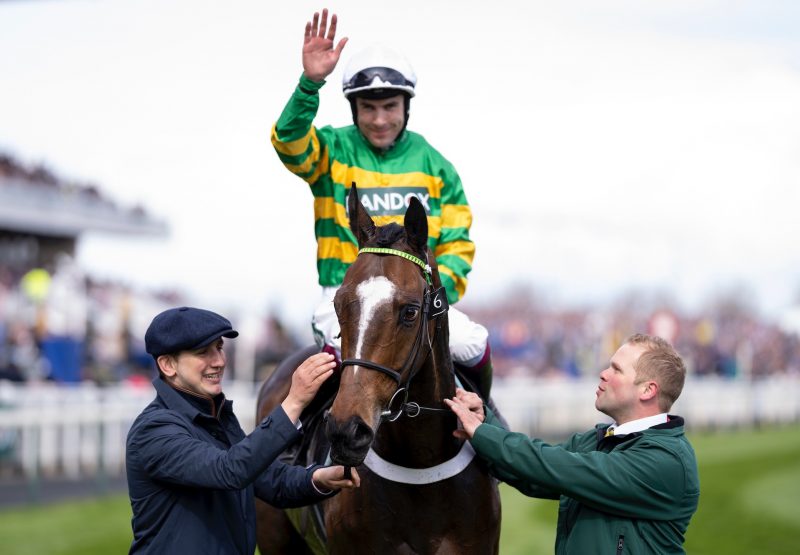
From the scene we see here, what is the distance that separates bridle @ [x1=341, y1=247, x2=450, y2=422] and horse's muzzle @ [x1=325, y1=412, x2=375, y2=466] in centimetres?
14

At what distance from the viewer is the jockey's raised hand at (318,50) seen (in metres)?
3.85

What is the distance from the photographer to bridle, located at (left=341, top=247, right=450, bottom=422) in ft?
10.0

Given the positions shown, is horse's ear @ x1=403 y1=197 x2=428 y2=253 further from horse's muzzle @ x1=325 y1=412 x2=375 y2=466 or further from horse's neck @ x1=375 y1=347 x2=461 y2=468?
horse's muzzle @ x1=325 y1=412 x2=375 y2=466

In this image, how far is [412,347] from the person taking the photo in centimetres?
318

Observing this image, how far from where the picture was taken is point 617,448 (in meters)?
3.34

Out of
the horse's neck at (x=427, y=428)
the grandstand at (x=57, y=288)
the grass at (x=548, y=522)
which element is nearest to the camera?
the horse's neck at (x=427, y=428)

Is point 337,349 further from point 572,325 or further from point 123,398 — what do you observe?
point 572,325

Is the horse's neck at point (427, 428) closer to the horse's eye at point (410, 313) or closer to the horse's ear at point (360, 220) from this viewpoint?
the horse's eye at point (410, 313)

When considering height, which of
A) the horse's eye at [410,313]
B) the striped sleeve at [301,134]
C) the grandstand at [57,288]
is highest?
the striped sleeve at [301,134]

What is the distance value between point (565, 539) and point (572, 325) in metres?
26.6

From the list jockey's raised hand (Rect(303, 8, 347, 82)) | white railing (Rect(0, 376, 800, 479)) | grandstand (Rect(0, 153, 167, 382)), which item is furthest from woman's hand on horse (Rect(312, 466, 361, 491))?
grandstand (Rect(0, 153, 167, 382))

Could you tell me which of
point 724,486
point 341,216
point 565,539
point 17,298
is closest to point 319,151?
point 341,216

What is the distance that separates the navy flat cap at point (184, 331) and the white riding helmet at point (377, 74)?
130 cm

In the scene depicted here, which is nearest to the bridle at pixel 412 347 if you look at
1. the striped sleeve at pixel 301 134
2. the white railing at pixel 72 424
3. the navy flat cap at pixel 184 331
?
the navy flat cap at pixel 184 331
